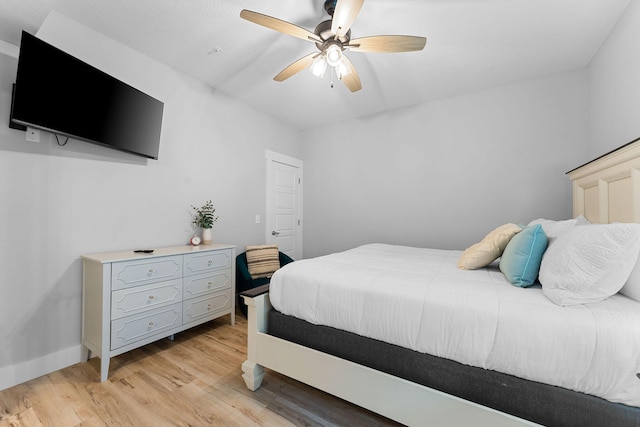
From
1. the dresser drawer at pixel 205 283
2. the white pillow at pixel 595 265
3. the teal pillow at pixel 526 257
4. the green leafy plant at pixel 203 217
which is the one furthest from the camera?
the green leafy plant at pixel 203 217

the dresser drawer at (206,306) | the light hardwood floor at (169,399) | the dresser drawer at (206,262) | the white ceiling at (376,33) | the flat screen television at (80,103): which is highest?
the white ceiling at (376,33)

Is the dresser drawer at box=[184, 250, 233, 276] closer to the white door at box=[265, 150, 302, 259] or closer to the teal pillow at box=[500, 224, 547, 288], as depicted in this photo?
the white door at box=[265, 150, 302, 259]

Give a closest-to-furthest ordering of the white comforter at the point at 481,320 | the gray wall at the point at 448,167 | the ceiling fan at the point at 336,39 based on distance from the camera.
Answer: the white comforter at the point at 481,320, the ceiling fan at the point at 336,39, the gray wall at the point at 448,167

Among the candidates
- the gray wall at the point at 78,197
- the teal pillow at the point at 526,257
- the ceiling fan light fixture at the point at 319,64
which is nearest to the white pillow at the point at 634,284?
the teal pillow at the point at 526,257

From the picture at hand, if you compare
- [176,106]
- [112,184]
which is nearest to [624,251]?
[112,184]

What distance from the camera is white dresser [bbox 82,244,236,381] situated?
181 cm

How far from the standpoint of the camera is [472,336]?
1118 mm

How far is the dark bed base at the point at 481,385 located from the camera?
94 centimetres

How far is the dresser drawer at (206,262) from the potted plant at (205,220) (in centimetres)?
34

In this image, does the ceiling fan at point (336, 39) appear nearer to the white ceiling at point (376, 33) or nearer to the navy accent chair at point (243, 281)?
the white ceiling at point (376, 33)

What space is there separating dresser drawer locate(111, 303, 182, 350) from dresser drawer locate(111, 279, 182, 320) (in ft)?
0.14

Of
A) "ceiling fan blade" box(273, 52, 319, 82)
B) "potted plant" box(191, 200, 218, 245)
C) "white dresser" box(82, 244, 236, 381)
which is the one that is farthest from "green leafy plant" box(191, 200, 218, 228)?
"ceiling fan blade" box(273, 52, 319, 82)

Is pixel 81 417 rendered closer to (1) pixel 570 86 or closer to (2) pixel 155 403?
(2) pixel 155 403

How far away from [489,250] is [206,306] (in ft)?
7.90
